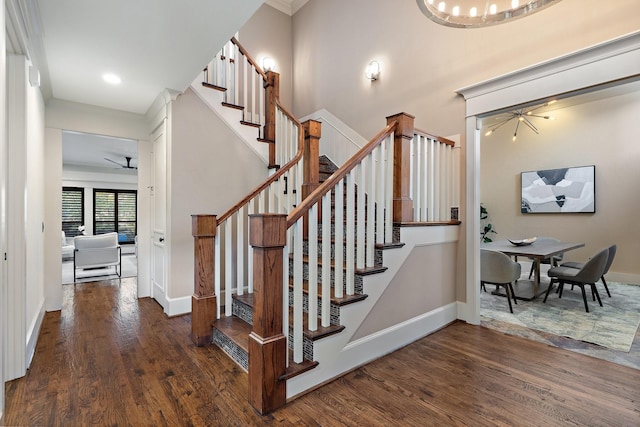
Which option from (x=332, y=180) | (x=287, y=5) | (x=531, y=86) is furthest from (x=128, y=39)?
(x=287, y=5)

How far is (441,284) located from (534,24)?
2.48 metres

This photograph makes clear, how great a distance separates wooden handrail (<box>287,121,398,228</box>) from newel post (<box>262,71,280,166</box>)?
71.7 inches

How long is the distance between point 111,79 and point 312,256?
2.80 m

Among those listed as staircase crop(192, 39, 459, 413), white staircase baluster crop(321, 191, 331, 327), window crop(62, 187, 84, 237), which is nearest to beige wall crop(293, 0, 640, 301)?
staircase crop(192, 39, 459, 413)

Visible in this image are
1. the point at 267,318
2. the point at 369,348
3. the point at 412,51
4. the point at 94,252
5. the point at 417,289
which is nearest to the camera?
the point at 267,318

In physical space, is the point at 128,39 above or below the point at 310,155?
above

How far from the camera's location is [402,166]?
2.64 metres

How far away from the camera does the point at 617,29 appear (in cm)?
228

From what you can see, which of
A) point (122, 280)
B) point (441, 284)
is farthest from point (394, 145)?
point (122, 280)

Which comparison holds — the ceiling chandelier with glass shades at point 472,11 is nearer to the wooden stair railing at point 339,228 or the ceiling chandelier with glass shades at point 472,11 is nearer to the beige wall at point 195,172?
the wooden stair railing at point 339,228

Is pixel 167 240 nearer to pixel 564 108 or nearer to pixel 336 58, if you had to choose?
pixel 336 58

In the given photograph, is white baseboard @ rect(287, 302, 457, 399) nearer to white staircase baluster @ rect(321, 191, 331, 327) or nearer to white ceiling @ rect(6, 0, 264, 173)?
white staircase baluster @ rect(321, 191, 331, 327)

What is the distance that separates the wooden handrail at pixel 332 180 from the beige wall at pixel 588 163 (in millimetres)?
4987

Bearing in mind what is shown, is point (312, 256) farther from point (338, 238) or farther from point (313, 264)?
point (338, 238)
